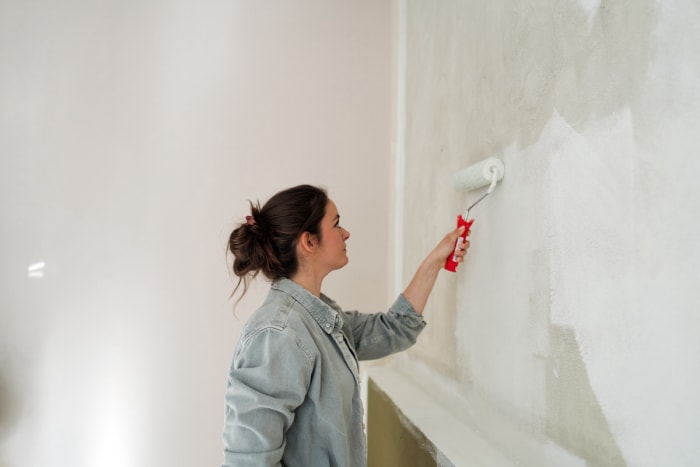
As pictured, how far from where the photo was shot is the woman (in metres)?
0.83

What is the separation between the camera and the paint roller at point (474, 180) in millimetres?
1038

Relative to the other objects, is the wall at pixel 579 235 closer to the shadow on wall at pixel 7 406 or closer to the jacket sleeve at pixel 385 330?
the jacket sleeve at pixel 385 330

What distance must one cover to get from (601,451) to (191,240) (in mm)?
1568

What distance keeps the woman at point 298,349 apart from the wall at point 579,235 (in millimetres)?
206

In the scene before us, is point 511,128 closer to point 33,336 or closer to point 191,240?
point 191,240

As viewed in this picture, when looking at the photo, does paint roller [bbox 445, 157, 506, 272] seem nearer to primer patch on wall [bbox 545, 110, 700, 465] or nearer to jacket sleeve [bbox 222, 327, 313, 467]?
primer patch on wall [bbox 545, 110, 700, 465]

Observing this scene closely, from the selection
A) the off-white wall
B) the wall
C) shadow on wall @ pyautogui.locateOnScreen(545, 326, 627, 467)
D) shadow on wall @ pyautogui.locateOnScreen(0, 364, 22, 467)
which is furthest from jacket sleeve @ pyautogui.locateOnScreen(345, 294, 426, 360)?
shadow on wall @ pyautogui.locateOnScreen(0, 364, 22, 467)

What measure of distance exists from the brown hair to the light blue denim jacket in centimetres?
5

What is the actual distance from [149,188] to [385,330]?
1167 millimetres

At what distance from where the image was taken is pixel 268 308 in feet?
3.18

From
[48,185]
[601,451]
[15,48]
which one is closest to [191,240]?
[48,185]

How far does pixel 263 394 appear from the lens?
84 cm

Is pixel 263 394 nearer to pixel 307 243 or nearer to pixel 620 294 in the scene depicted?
pixel 307 243

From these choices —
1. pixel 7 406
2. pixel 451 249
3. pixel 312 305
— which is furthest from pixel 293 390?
pixel 7 406
